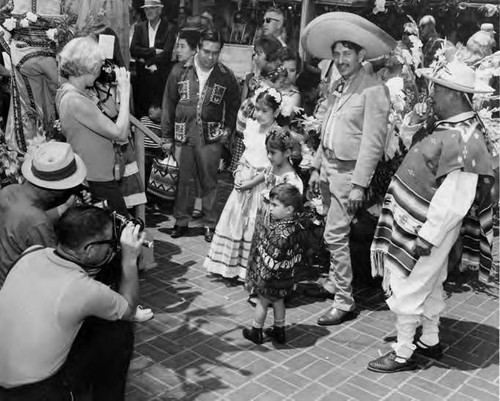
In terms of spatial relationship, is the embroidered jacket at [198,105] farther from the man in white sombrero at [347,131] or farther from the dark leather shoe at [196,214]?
the man in white sombrero at [347,131]

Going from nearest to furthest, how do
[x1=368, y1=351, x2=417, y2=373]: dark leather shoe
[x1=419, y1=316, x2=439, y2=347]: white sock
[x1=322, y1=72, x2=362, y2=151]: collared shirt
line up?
[x1=368, y1=351, x2=417, y2=373]: dark leather shoe, [x1=419, y1=316, x2=439, y2=347]: white sock, [x1=322, y1=72, x2=362, y2=151]: collared shirt

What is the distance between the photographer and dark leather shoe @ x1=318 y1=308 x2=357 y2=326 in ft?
17.1

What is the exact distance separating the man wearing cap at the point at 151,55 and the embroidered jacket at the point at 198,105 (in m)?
1.70

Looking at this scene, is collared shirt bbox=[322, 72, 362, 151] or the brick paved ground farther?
collared shirt bbox=[322, 72, 362, 151]

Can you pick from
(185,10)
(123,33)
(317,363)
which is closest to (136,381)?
(317,363)

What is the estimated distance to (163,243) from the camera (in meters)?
6.73

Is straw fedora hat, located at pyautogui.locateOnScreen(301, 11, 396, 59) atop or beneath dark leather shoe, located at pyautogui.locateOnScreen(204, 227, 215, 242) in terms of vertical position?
atop

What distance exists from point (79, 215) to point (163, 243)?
12.4ft

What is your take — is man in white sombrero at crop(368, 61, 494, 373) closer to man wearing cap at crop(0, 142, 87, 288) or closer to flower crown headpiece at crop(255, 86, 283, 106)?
flower crown headpiece at crop(255, 86, 283, 106)

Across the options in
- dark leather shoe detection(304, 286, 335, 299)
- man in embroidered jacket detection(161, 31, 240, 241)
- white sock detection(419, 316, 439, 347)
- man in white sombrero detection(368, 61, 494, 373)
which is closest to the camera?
man in white sombrero detection(368, 61, 494, 373)

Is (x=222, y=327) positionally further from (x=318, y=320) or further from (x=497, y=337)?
(x=497, y=337)

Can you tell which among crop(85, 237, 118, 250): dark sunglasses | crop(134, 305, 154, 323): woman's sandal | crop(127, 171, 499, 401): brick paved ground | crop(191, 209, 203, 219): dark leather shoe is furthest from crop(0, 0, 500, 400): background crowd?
crop(134, 305, 154, 323): woman's sandal

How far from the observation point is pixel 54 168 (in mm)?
3502

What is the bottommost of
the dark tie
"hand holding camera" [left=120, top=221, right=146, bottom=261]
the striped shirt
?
the striped shirt
